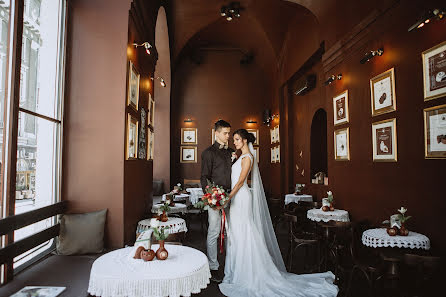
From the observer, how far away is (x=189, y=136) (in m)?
11.0

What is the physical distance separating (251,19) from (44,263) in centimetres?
838

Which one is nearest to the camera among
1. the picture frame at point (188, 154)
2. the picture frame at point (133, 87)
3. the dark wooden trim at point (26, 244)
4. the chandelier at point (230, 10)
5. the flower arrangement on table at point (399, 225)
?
the dark wooden trim at point (26, 244)

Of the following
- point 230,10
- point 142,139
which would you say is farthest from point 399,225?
point 230,10

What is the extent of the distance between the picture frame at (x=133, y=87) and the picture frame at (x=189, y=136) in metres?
6.32

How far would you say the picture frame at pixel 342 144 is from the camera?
538 cm

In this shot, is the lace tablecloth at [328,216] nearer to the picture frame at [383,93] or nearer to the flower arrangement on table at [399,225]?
the flower arrangement on table at [399,225]

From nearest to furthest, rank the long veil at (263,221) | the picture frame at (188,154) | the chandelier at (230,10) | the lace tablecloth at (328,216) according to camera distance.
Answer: the long veil at (263,221) → the lace tablecloth at (328,216) → the chandelier at (230,10) → the picture frame at (188,154)

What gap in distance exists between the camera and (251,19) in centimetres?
913

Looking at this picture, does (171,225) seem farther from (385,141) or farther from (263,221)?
(385,141)

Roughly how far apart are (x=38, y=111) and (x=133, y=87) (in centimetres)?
134

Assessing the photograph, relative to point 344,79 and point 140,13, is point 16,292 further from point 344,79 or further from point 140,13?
point 344,79

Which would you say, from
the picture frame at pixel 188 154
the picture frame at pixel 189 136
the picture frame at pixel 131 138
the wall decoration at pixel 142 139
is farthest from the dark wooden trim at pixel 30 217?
the picture frame at pixel 189 136

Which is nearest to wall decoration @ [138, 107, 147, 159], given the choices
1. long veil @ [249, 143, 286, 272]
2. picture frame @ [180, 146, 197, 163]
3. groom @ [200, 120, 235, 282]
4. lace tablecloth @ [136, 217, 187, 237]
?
lace tablecloth @ [136, 217, 187, 237]

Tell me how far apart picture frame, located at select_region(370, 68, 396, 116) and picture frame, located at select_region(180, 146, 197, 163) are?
23.7 ft
